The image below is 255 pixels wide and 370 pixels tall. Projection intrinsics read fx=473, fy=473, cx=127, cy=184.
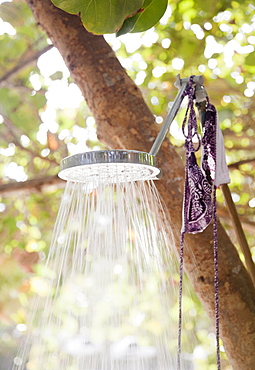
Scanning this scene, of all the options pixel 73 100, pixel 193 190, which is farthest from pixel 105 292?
pixel 73 100

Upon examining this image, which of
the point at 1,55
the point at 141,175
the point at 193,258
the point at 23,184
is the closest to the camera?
the point at 141,175

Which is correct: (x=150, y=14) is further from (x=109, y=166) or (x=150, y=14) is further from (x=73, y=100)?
(x=73, y=100)

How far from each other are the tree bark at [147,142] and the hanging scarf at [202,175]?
10 cm

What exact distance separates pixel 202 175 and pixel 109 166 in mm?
135

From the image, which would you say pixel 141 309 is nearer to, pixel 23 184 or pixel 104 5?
pixel 104 5

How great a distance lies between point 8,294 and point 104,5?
1067 mm

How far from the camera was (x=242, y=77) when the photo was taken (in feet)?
4.12

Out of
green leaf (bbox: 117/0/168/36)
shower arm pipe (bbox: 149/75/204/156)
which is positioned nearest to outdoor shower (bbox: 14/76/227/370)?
shower arm pipe (bbox: 149/75/204/156)

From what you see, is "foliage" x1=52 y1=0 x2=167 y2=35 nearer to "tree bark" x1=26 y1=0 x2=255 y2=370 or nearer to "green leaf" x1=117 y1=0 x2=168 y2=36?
"green leaf" x1=117 y1=0 x2=168 y2=36

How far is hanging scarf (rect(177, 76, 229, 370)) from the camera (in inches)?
19.9

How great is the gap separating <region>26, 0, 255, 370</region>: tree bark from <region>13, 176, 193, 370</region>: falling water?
0.31 ft

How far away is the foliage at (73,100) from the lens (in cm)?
119

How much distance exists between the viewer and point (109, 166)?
0.42 metres

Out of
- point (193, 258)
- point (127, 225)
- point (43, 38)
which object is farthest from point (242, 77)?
point (127, 225)
